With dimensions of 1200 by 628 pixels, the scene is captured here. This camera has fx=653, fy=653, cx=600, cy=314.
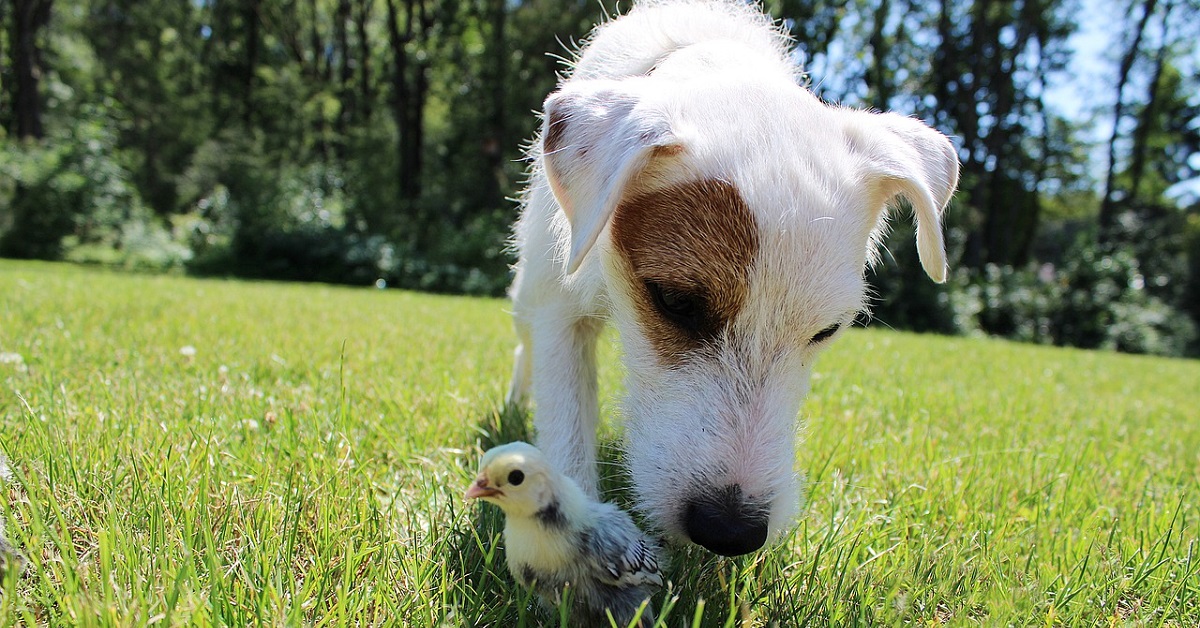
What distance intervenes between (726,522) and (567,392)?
0.83 metres

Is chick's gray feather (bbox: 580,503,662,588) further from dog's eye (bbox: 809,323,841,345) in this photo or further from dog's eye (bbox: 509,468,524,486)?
dog's eye (bbox: 809,323,841,345)

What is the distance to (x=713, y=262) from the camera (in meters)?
1.72

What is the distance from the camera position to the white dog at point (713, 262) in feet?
5.32

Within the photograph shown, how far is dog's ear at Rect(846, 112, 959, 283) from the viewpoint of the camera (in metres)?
2.04

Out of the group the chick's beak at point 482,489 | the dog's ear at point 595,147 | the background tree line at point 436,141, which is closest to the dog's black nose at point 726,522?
the chick's beak at point 482,489

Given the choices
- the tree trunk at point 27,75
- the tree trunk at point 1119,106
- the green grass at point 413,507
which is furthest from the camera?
the tree trunk at point 1119,106

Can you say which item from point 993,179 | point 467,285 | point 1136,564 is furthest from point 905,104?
point 1136,564

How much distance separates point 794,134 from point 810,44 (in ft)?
A: 76.2

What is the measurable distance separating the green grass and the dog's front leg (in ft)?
0.43

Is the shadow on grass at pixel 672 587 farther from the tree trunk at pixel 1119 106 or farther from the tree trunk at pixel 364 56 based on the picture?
the tree trunk at pixel 364 56

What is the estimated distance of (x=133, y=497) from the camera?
65.4 inches

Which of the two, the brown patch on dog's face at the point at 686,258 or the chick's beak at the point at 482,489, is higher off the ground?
the brown patch on dog's face at the point at 686,258

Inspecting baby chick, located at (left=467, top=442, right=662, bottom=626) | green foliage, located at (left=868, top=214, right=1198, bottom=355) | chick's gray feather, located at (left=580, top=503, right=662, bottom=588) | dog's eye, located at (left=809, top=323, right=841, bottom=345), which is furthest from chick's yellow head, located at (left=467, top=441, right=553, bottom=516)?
green foliage, located at (left=868, top=214, right=1198, bottom=355)

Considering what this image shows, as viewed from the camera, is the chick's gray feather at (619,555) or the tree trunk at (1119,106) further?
the tree trunk at (1119,106)
